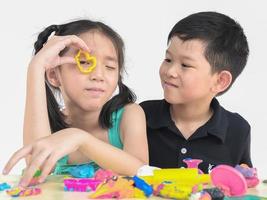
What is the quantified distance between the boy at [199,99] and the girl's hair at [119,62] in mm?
119

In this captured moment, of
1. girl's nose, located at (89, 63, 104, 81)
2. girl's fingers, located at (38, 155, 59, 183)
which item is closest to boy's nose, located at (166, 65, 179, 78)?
girl's nose, located at (89, 63, 104, 81)

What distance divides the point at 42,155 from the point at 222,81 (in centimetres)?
72

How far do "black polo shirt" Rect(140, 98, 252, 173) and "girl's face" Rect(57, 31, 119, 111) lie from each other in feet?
0.86

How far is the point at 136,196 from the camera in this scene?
2.48ft

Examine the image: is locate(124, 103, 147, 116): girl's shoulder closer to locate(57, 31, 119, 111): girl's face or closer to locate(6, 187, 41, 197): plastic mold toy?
locate(57, 31, 119, 111): girl's face

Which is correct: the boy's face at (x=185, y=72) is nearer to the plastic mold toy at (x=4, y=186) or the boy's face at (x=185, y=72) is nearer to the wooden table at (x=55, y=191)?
the wooden table at (x=55, y=191)

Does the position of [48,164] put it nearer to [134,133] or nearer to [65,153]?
[65,153]

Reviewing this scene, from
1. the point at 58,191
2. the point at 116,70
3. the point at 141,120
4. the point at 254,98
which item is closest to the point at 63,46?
the point at 116,70

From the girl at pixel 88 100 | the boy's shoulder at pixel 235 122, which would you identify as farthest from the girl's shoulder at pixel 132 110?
the boy's shoulder at pixel 235 122

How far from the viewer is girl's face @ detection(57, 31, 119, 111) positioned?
1.13m

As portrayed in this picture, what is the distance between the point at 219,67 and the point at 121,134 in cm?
33

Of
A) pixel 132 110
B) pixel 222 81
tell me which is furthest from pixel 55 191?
pixel 222 81

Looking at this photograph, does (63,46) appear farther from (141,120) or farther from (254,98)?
(254,98)

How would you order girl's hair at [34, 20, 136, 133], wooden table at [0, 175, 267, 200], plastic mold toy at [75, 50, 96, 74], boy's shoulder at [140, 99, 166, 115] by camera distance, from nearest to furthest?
1. wooden table at [0, 175, 267, 200]
2. plastic mold toy at [75, 50, 96, 74]
3. girl's hair at [34, 20, 136, 133]
4. boy's shoulder at [140, 99, 166, 115]
